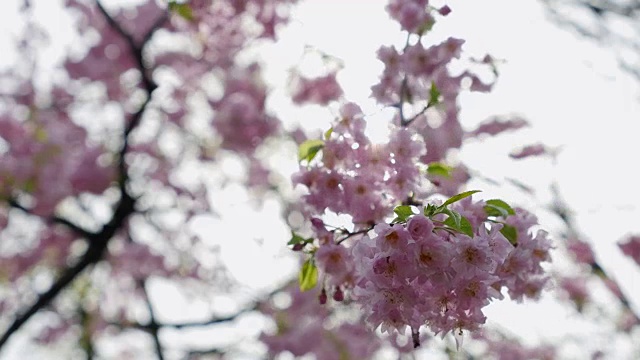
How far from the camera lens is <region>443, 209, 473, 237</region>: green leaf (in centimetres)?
145

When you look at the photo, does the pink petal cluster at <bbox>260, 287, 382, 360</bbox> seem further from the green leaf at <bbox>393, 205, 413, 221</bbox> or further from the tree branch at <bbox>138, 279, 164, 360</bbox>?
the green leaf at <bbox>393, 205, 413, 221</bbox>

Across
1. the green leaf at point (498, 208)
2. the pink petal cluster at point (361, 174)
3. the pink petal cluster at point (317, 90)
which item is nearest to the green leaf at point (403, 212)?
the green leaf at point (498, 208)

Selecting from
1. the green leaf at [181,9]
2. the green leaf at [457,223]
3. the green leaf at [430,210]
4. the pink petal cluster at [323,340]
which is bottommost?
the pink petal cluster at [323,340]

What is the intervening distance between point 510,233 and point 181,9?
264cm

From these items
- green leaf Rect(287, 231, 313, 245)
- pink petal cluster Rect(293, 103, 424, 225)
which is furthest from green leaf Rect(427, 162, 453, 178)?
green leaf Rect(287, 231, 313, 245)

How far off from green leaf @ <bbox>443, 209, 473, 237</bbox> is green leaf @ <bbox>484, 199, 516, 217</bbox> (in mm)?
331

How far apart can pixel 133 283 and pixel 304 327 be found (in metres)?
3.90

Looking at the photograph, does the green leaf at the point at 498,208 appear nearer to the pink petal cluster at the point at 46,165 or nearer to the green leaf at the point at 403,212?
the green leaf at the point at 403,212

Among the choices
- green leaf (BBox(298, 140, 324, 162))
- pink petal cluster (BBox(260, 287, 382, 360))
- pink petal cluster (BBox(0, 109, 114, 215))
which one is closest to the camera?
green leaf (BBox(298, 140, 324, 162))

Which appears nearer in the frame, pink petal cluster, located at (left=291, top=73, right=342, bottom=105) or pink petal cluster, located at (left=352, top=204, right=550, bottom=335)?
pink petal cluster, located at (left=352, top=204, right=550, bottom=335)

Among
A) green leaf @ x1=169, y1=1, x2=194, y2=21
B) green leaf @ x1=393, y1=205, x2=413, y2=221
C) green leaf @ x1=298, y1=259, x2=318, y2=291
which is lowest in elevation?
green leaf @ x1=169, y1=1, x2=194, y2=21

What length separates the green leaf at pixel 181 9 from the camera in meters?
3.68

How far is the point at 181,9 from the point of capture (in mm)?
3756

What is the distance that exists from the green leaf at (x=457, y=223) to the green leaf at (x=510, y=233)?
1.36 feet
